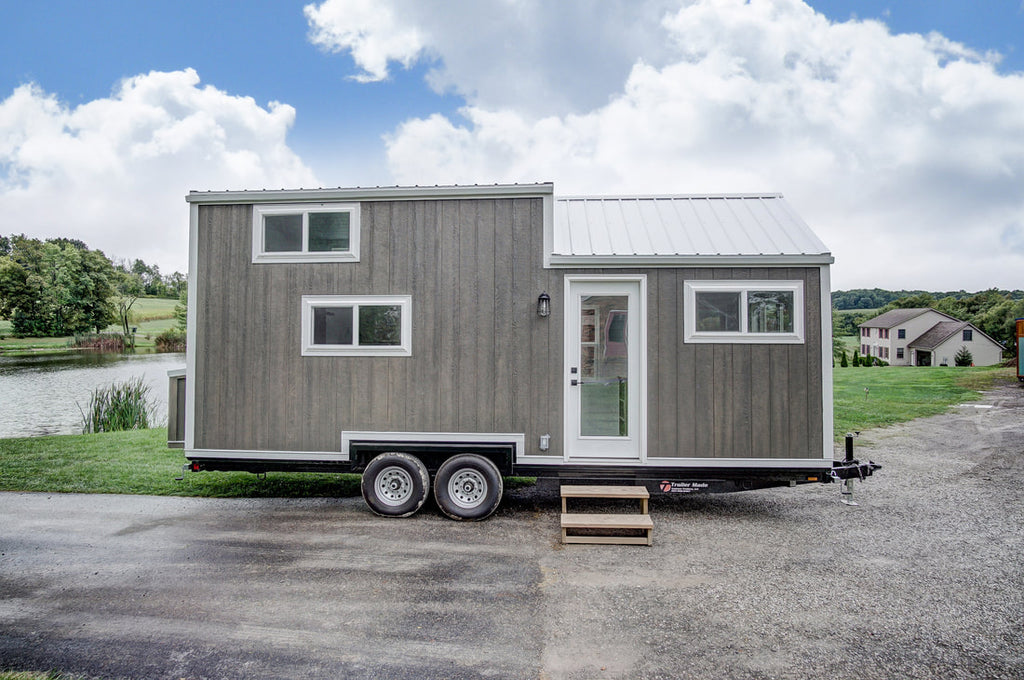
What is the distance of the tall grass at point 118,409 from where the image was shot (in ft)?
34.7

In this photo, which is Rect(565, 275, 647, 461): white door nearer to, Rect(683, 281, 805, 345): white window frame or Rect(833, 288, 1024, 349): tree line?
Rect(683, 281, 805, 345): white window frame

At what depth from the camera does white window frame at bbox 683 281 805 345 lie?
4855mm

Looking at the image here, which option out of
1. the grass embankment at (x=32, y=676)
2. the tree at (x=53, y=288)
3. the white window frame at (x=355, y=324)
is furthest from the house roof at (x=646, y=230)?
the tree at (x=53, y=288)

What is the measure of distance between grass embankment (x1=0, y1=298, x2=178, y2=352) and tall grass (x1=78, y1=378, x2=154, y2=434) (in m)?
12.2

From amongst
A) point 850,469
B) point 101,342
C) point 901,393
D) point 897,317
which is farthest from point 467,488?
point 897,317

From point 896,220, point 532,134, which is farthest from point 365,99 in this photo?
point 896,220

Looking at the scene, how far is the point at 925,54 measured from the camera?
1209 centimetres

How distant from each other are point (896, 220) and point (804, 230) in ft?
53.8

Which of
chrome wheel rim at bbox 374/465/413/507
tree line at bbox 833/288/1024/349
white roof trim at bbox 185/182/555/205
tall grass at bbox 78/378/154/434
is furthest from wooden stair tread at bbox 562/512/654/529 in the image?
tree line at bbox 833/288/1024/349

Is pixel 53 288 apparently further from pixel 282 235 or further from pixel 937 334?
pixel 937 334

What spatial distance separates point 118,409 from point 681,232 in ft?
39.3

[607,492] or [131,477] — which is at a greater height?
[607,492]

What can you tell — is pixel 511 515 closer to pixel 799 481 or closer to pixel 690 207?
pixel 799 481

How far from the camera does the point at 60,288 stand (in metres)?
20.3
